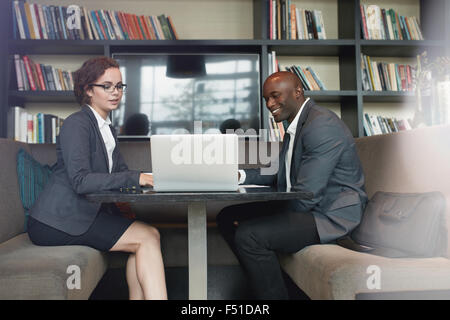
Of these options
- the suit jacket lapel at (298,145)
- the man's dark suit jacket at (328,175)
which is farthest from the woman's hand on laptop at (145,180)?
the suit jacket lapel at (298,145)

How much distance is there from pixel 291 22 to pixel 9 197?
2.28 meters

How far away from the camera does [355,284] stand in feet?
3.91

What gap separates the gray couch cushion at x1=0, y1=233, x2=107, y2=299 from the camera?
47.7 inches

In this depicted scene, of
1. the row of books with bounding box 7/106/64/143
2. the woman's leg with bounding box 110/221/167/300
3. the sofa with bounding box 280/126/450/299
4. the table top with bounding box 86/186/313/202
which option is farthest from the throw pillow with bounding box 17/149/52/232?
the sofa with bounding box 280/126/450/299

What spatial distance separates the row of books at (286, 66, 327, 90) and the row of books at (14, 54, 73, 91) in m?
1.71

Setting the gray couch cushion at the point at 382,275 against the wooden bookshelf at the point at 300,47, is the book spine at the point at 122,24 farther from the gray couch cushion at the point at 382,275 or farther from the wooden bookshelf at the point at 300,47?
the gray couch cushion at the point at 382,275

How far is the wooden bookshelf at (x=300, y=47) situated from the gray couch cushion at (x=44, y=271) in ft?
5.84

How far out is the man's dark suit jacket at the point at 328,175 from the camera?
5.00 feet

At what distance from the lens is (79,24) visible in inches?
115

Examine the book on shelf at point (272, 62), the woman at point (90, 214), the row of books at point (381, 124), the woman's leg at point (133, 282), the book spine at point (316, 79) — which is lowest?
the woman's leg at point (133, 282)

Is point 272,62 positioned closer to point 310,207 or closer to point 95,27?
point 95,27

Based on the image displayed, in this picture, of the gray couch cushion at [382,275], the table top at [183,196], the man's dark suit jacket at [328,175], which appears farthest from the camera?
the man's dark suit jacket at [328,175]

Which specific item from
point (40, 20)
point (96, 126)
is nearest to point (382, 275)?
point (96, 126)
